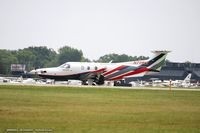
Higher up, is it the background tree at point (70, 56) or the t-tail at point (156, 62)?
the background tree at point (70, 56)

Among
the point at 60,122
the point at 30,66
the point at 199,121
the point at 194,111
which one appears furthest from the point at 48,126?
the point at 30,66

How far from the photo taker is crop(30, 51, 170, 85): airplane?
75625 mm

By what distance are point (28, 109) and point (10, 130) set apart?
8400 mm

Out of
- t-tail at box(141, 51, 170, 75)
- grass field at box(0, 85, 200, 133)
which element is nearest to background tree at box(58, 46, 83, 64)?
t-tail at box(141, 51, 170, 75)

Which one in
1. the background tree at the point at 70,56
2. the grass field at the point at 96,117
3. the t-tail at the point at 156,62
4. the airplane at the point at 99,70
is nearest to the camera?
the grass field at the point at 96,117

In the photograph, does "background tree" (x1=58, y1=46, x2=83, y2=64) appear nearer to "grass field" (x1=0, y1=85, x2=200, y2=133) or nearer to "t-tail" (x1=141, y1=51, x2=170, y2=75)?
"t-tail" (x1=141, y1=51, x2=170, y2=75)

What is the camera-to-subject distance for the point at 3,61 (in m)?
159

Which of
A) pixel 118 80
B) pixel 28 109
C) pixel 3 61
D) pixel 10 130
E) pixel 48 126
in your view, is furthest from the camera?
pixel 3 61

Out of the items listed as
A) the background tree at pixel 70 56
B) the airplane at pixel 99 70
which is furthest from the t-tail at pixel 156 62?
the background tree at pixel 70 56

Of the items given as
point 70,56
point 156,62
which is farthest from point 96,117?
point 70,56

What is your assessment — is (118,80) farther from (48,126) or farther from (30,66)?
(30,66)

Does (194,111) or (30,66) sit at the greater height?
(30,66)

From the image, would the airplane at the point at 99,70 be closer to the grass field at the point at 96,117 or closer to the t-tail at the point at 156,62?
the t-tail at the point at 156,62

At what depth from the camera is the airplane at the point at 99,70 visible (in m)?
75.6
